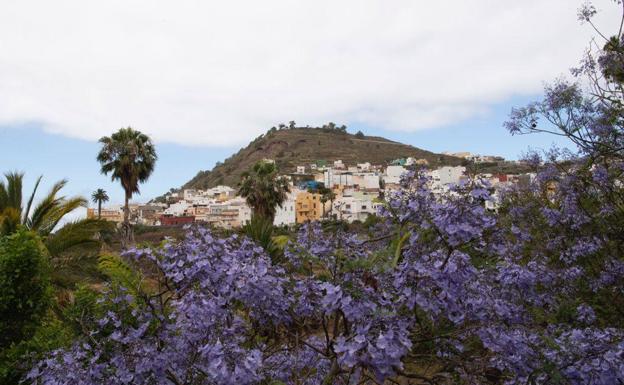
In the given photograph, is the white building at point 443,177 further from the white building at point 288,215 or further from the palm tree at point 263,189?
the white building at point 288,215

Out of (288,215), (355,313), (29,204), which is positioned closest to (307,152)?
(288,215)

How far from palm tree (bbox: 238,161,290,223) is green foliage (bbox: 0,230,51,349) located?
21.4 m

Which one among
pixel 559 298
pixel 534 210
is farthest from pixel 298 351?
pixel 534 210

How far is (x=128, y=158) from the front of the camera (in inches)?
1054

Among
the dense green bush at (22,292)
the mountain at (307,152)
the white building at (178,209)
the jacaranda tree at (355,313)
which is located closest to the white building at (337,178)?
the white building at (178,209)

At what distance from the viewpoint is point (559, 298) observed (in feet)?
21.3

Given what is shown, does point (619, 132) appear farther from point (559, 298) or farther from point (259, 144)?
point (259, 144)

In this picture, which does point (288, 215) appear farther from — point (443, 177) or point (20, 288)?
point (20, 288)

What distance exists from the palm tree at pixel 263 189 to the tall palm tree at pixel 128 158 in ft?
18.1

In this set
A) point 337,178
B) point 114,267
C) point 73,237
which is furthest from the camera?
point 337,178

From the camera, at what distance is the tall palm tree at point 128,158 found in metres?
26.8

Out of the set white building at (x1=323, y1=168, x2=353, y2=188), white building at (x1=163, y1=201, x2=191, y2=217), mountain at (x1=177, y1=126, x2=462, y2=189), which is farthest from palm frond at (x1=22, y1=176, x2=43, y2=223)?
mountain at (x1=177, y1=126, x2=462, y2=189)

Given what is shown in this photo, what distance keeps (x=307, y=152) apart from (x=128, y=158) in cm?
11482

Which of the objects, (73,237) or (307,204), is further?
(307,204)
